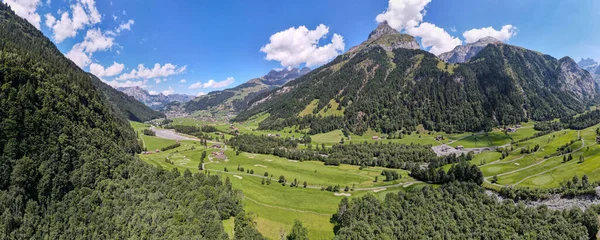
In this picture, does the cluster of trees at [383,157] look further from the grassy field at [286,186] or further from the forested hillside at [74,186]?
the forested hillside at [74,186]

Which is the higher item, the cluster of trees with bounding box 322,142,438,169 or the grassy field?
the cluster of trees with bounding box 322,142,438,169

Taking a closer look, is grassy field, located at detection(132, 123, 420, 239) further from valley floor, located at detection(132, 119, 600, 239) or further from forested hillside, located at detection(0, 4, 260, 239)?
forested hillside, located at detection(0, 4, 260, 239)

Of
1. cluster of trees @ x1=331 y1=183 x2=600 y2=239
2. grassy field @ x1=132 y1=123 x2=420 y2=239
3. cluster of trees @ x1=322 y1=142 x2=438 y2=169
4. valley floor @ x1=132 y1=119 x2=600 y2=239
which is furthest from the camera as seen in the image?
cluster of trees @ x1=322 y1=142 x2=438 y2=169

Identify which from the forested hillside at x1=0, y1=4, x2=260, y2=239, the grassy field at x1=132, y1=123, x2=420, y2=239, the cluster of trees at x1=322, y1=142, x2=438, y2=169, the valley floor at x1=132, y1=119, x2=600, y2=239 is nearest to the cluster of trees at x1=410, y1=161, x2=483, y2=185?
the valley floor at x1=132, y1=119, x2=600, y2=239

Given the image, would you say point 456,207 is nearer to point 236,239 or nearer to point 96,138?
point 236,239

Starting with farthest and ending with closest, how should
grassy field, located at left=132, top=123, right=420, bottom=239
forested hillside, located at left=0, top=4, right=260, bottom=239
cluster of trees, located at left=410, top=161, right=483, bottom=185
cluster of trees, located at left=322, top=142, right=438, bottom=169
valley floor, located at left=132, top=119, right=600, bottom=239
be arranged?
cluster of trees, located at left=322, top=142, right=438, bottom=169
cluster of trees, located at left=410, top=161, right=483, bottom=185
valley floor, located at left=132, top=119, right=600, bottom=239
grassy field, located at left=132, top=123, right=420, bottom=239
forested hillside, located at left=0, top=4, right=260, bottom=239

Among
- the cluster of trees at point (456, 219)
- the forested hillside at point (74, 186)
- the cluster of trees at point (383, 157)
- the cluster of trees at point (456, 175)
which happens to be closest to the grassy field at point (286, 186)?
the cluster of trees at point (456, 175)

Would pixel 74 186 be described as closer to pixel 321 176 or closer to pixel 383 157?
pixel 321 176

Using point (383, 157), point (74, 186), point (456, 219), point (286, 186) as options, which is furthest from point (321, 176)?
Result: point (74, 186)
